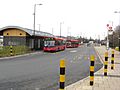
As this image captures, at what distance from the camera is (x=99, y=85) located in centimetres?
966

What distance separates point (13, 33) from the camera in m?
45.1

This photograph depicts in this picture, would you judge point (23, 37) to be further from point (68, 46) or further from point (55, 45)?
point (68, 46)

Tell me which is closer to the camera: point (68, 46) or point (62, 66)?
point (62, 66)

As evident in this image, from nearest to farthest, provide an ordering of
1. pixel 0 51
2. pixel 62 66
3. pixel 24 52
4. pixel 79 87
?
pixel 62 66, pixel 79 87, pixel 0 51, pixel 24 52

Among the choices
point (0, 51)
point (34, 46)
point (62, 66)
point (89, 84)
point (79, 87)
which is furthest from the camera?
point (34, 46)

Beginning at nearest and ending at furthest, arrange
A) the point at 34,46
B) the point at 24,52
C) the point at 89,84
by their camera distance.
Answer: the point at 89,84 < the point at 24,52 < the point at 34,46

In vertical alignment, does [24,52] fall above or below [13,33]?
below

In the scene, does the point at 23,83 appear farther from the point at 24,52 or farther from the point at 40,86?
the point at 24,52

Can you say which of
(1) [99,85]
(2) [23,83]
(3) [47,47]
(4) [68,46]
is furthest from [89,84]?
(4) [68,46]

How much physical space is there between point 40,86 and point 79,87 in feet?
4.76

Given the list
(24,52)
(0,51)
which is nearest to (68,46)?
(24,52)

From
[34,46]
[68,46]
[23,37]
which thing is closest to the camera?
[23,37]

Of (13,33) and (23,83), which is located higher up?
(13,33)

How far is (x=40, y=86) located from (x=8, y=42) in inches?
1424
